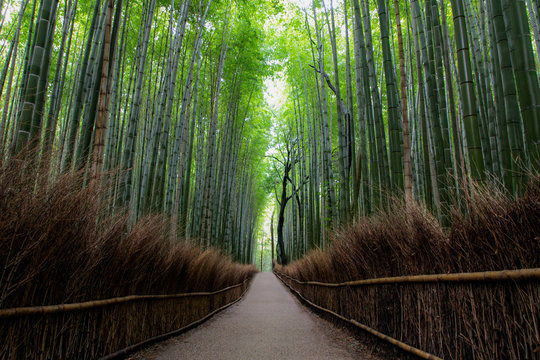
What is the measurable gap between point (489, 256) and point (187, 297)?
3.12m

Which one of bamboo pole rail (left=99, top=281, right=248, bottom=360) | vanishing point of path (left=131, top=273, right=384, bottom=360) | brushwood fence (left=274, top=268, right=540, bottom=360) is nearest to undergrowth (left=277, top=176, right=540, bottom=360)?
brushwood fence (left=274, top=268, right=540, bottom=360)

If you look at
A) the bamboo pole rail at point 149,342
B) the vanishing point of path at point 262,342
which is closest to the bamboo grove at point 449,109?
the vanishing point of path at point 262,342

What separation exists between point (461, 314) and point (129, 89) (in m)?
4.69

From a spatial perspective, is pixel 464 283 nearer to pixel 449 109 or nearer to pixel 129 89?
pixel 449 109

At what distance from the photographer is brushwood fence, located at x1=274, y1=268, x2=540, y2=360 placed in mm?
1200

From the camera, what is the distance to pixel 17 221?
1331 mm

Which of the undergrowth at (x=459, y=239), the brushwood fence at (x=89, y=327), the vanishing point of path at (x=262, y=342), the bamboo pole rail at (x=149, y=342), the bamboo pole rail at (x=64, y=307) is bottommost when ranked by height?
the vanishing point of path at (x=262, y=342)

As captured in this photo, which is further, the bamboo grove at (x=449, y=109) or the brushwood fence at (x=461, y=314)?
the bamboo grove at (x=449, y=109)

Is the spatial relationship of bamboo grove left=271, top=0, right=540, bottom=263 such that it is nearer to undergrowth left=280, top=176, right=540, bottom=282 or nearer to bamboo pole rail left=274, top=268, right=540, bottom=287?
undergrowth left=280, top=176, right=540, bottom=282

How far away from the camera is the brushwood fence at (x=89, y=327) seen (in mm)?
1369

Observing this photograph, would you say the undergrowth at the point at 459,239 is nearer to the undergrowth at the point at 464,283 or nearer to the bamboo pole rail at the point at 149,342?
the undergrowth at the point at 464,283

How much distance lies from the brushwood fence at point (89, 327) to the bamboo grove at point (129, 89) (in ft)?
2.06

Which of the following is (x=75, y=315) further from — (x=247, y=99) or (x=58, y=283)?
(x=247, y=99)

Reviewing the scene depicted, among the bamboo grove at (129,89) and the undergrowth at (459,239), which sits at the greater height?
the bamboo grove at (129,89)
